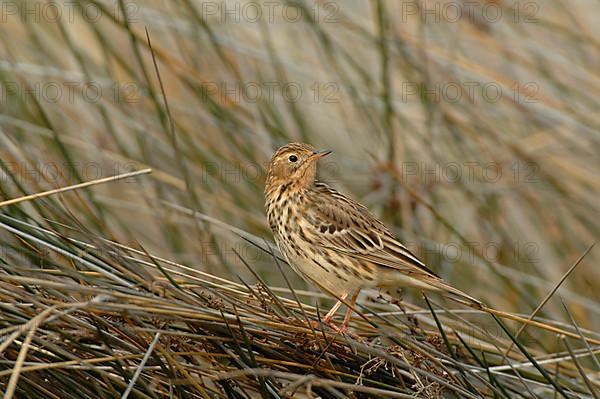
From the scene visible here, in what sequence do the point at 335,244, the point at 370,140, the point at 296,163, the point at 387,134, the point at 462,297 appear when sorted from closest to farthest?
the point at 462,297, the point at 335,244, the point at 296,163, the point at 387,134, the point at 370,140

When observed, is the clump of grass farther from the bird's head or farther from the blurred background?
the blurred background

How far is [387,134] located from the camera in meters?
4.80

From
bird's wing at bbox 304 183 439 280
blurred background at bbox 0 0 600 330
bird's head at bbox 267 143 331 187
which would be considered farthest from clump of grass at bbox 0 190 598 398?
blurred background at bbox 0 0 600 330

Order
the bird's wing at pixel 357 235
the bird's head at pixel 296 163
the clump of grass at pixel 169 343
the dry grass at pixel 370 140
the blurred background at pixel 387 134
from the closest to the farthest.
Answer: the clump of grass at pixel 169 343 → the bird's wing at pixel 357 235 → the bird's head at pixel 296 163 → the dry grass at pixel 370 140 → the blurred background at pixel 387 134

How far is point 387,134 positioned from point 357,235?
38.9 inches

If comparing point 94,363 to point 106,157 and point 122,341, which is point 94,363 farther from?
point 106,157

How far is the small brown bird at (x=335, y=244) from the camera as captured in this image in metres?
3.78

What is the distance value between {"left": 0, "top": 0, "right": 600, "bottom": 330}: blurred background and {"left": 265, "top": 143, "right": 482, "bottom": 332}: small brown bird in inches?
22.1

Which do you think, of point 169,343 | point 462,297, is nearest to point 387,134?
point 462,297

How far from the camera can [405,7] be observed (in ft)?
20.0

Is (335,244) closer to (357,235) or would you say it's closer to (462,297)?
(357,235)

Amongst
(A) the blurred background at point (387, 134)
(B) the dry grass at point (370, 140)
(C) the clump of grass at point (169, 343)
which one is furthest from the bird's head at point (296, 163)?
(C) the clump of grass at point (169, 343)

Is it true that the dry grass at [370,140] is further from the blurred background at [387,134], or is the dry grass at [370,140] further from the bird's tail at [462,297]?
the bird's tail at [462,297]

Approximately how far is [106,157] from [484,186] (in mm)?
1985
